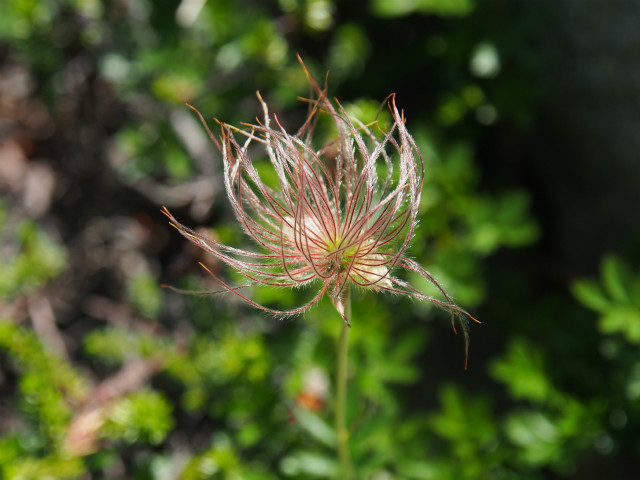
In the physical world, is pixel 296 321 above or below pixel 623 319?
below

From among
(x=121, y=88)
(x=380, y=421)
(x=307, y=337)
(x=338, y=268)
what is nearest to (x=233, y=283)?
(x=307, y=337)

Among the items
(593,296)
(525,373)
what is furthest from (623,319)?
(525,373)

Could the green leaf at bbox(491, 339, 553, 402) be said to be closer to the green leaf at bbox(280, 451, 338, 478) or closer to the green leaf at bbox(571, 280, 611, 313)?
the green leaf at bbox(571, 280, 611, 313)

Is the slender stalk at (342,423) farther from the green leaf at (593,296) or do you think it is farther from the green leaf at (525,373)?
the green leaf at (593,296)

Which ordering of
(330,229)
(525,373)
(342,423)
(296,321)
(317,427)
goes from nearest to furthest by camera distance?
(330,229) → (342,423) → (317,427) → (525,373) → (296,321)

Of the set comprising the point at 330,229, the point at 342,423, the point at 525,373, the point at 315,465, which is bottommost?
the point at 525,373

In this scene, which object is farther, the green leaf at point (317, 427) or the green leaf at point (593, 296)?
the green leaf at point (593, 296)

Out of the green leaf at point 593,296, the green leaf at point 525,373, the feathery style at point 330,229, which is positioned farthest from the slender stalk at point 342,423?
the green leaf at point 593,296

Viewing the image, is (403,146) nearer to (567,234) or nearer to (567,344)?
(567,344)

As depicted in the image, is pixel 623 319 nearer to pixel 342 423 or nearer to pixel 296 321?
pixel 342 423
